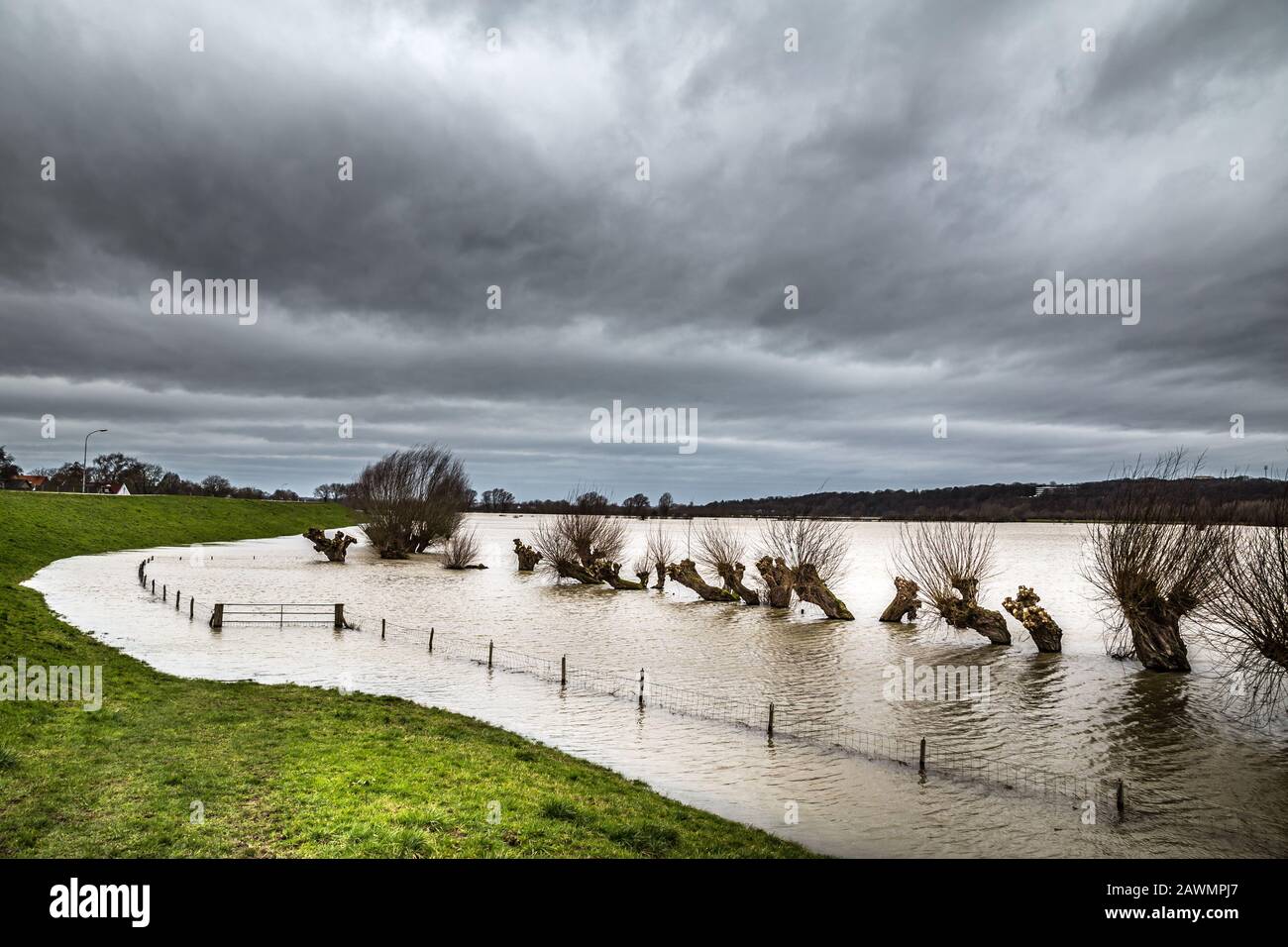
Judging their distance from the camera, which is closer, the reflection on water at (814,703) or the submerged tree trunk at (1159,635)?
the reflection on water at (814,703)

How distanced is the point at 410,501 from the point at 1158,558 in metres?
79.0

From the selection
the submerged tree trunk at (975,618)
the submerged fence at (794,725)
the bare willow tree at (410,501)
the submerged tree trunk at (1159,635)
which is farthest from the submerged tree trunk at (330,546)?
the submerged tree trunk at (1159,635)

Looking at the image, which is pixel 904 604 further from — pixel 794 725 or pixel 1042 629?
pixel 794 725

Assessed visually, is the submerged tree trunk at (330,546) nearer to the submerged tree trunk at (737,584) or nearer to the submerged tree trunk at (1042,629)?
the submerged tree trunk at (737,584)

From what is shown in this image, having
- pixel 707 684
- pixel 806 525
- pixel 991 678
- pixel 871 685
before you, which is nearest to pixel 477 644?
pixel 707 684

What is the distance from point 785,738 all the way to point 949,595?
23170 mm

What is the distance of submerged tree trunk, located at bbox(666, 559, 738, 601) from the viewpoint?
170 ft

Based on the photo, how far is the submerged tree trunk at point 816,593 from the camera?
4453 centimetres

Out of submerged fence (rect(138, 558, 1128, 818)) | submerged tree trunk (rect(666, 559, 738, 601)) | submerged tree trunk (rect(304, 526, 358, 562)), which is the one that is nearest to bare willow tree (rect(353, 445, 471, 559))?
submerged tree trunk (rect(304, 526, 358, 562))

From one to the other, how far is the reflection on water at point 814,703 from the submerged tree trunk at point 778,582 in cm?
124

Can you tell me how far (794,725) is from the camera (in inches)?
777

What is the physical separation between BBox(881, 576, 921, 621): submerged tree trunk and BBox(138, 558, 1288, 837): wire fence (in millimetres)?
22050

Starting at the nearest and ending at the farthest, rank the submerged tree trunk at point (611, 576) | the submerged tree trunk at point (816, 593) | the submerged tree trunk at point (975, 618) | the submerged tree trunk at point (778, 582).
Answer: the submerged tree trunk at point (975, 618) < the submerged tree trunk at point (816, 593) < the submerged tree trunk at point (778, 582) < the submerged tree trunk at point (611, 576)
